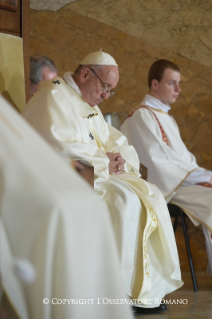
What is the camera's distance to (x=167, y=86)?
5.62 meters

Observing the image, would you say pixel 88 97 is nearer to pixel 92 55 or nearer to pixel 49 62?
pixel 92 55

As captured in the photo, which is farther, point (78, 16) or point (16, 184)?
point (78, 16)

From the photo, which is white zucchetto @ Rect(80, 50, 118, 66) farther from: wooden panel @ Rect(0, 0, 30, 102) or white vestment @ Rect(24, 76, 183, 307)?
wooden panel @ Rect(0, 0, 30, 102)

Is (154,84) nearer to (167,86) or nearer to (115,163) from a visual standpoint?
(167,86)

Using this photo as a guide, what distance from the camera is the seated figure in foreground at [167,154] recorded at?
16.5 feet

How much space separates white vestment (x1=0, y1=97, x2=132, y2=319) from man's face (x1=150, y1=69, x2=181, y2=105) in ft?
13.9

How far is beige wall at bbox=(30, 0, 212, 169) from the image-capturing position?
21.0 feet

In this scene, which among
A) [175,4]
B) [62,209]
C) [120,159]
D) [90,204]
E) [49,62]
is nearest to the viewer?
[62,209]

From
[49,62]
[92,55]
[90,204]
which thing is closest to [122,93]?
[49,62]

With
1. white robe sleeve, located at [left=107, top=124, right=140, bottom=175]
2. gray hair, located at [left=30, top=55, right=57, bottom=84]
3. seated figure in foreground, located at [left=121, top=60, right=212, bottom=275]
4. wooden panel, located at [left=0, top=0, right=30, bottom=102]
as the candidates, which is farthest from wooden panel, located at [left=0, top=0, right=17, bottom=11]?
seated figure in foreground, located at [left=121, top=60, right=212, bottom=275]

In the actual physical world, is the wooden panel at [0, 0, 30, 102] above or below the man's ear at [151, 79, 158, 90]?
above

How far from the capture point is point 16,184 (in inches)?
57.9

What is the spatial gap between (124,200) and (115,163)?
39cm

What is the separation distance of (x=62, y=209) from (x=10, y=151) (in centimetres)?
23
